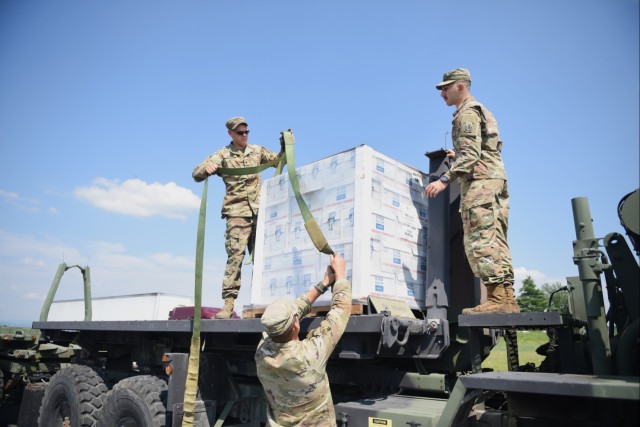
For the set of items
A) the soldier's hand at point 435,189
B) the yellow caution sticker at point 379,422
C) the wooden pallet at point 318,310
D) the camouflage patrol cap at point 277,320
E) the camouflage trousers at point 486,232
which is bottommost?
the yellow caution sticker at point 379,422

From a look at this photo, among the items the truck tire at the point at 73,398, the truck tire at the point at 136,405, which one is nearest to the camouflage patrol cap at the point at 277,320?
the truck tire at the point at 136,405

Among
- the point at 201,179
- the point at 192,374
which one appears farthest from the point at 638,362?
the point at 201,179

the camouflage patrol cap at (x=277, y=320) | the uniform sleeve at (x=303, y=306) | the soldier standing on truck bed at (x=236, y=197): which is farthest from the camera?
the soldier standing on truck bed at (x=236, y=197)

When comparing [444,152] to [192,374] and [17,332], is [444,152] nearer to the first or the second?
[192,374]

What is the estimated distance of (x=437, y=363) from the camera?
13.5 ft

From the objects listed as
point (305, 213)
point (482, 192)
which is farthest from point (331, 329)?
point (482, 192)

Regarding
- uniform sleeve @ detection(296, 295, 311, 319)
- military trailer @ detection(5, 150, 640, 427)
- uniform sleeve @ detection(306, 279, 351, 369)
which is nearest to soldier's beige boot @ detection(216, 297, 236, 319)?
military trailer @ detection(5, 150, 640, 427)

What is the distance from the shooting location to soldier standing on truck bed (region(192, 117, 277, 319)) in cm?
531

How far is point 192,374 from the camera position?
440 centimetres

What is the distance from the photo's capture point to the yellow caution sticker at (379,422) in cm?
330

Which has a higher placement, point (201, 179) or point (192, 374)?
point (201, 179)

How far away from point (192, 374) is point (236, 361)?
2.28ft

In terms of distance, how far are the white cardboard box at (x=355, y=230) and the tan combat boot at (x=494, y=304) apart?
0.70m

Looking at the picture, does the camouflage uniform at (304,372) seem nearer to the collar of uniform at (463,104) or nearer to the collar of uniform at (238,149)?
the collar of uniform at (463,104)
